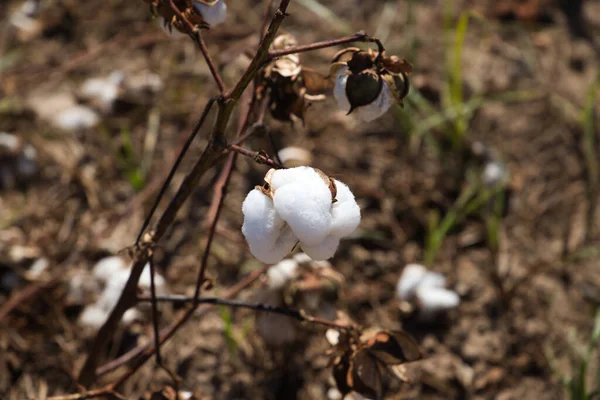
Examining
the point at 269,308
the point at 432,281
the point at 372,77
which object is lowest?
the point at 432,281

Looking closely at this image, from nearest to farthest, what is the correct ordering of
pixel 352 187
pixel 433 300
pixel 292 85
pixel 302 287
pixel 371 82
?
pixel 371 82 < pixel 292 85 < pixel 302 287 < pixel 433 300 < pixel 352 187

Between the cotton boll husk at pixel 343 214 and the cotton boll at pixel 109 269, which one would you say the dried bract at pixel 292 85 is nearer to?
the cotton boll husk at pixel 343 214

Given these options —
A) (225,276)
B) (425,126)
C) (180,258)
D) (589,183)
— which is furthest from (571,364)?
(180,258)

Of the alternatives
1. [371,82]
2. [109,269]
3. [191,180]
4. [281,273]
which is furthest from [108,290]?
[371,82]

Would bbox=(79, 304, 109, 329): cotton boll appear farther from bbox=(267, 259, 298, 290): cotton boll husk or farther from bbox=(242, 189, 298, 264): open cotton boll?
bbox=(242, 189, 298, 264): open cotton boll

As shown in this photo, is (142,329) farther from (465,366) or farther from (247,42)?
(247,42)

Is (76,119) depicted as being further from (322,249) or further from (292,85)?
(322,249)

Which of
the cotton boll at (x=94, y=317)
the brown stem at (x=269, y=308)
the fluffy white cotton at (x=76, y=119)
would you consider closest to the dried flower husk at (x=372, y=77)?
the brown stem at (x=269, y=308)
